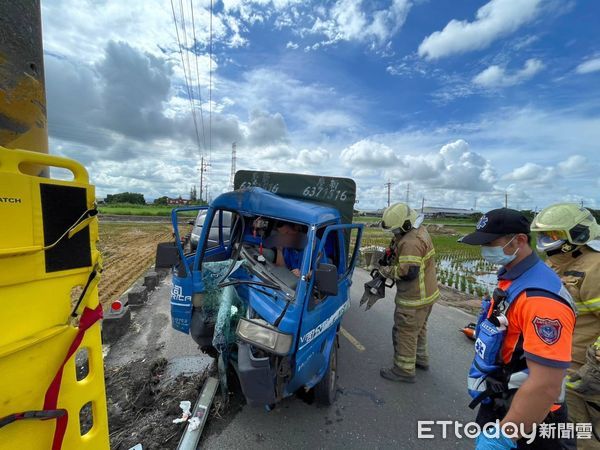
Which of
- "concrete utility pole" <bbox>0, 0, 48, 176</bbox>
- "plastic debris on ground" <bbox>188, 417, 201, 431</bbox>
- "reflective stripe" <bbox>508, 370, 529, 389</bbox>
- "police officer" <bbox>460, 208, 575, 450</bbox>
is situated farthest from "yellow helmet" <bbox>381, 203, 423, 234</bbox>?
"concrete utility pole" <bbox>0, 0, 48, 176</bbox>

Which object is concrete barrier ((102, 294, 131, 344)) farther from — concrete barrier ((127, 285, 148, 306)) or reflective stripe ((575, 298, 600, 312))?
reflective stripe ((575, 298, 600, 312))

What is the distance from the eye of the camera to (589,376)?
2109mm

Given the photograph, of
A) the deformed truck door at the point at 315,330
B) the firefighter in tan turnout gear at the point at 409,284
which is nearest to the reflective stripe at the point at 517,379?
the deformed truck door at the point at 315,330

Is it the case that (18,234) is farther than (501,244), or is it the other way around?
(501,244)

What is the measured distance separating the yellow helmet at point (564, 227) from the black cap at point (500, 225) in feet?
2.87

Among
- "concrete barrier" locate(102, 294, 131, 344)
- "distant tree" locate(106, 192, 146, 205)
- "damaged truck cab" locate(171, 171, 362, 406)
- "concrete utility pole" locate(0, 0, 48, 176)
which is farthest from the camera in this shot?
"distant tree" locate(106, 192, 146, 205)

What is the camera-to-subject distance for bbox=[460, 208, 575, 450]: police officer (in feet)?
4.84

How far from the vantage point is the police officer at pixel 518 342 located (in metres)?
1.47

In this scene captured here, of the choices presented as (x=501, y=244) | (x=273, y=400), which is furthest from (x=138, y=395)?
(x=501, y=244)

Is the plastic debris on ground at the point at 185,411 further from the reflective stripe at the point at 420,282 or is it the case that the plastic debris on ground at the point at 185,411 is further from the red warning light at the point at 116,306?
the reflective stripe at the point at 420,282

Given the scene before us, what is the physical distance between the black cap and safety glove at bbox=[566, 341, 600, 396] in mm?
1141

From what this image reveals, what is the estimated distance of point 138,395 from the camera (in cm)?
307

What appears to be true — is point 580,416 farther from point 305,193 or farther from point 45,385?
point 305,193

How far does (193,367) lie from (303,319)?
2125 mm
